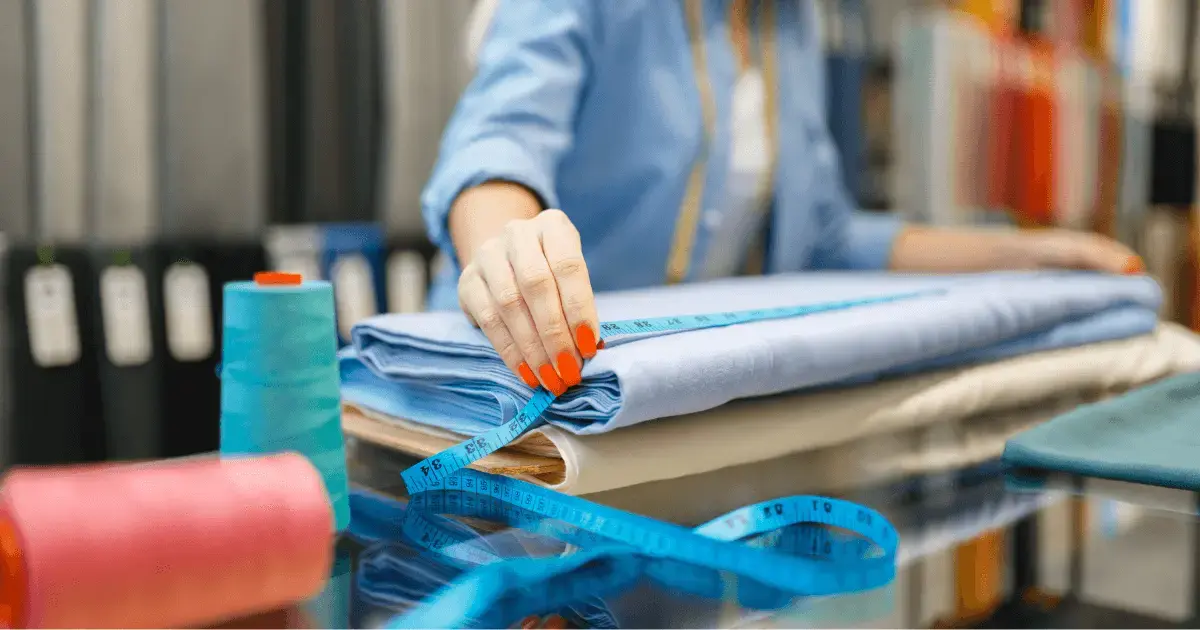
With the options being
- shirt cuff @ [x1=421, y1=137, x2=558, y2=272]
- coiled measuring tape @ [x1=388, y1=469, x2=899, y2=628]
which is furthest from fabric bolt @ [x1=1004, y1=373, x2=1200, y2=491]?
shirt cuff @ [x1=421, y1=137, x2=558, y2=272]

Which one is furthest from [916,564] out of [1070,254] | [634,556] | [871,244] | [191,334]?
[191,334]

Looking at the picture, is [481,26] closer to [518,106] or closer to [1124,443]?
[518,106]

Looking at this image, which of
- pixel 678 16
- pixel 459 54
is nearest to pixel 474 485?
pixel 678 16

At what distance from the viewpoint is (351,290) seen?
133 cm

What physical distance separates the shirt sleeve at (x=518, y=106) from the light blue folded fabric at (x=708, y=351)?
0.12 m

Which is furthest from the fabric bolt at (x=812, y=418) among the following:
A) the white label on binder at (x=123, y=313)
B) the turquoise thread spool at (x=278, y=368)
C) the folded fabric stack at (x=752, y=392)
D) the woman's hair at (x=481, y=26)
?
the white label on binder at (x=123, y=313)

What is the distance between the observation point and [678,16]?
885mm

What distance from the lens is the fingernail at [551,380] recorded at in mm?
459

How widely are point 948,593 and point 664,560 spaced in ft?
0.36

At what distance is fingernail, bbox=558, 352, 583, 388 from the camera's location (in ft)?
1.49

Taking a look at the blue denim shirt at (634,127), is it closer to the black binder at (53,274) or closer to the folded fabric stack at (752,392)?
the folded fabric stack at (752,392)

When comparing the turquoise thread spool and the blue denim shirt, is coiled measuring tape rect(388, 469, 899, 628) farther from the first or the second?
the blue denim shirt

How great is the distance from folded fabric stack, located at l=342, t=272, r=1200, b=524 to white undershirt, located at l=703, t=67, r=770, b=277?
193 mm

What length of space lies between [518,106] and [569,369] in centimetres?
34
